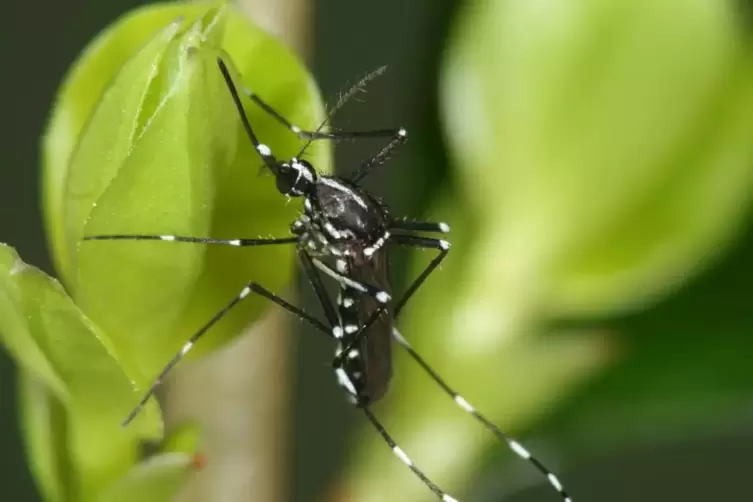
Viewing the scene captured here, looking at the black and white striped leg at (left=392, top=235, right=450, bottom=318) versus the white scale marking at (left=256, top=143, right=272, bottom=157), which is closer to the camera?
the white scale marking at (left=256, top=143, right=272, bottom=157)

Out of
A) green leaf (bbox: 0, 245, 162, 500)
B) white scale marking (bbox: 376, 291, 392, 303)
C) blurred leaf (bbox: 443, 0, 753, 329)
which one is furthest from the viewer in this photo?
white scale marking (bbox: 376, 291, 392, 303)

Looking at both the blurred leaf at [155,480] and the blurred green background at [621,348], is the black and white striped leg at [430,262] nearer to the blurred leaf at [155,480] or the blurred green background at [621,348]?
the blurred green background at [621,348]

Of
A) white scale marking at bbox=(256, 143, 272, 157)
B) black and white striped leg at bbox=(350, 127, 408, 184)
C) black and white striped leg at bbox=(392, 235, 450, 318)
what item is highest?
black and white striped leg at bbox=(350, 127, 408, 184)

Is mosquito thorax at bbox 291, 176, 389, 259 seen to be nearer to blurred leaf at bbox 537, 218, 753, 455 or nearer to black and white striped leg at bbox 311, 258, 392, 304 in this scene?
black and white striped leg at bbox 311, 258, 392, 304

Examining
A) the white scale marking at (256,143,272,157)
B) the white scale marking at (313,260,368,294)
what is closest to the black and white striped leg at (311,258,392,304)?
the white scale marking at (313,260,368,294)

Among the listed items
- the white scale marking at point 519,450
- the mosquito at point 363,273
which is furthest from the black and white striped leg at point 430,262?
the white scale marking at point 519,450

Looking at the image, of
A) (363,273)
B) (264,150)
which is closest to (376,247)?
(363,273)

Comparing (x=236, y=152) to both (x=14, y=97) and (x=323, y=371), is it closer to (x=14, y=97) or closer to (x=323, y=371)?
(x=14, y=97)
